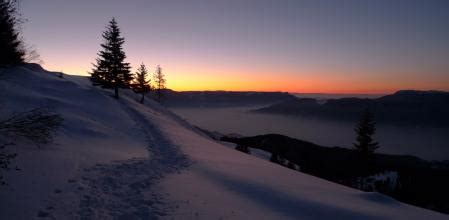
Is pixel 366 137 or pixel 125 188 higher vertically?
pixel 125 188

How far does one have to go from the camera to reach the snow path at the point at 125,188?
8398mm

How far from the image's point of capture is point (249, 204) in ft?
32.4

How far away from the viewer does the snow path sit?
27.6ft

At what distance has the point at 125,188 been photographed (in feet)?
34.8

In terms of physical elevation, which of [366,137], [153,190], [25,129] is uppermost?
[25,129]

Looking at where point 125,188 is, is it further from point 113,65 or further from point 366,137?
point 366,137

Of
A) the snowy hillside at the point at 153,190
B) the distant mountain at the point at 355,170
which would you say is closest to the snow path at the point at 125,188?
the snowy hillside at the point at 153,190

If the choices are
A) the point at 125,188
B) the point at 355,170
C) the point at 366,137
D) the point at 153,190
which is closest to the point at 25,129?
the point at 125,188

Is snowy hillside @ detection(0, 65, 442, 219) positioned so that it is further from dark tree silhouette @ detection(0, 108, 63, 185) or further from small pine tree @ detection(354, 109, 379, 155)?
small pine tree @ detection(354, 109, 379, 155)

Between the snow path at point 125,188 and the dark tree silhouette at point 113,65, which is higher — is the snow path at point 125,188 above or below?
below

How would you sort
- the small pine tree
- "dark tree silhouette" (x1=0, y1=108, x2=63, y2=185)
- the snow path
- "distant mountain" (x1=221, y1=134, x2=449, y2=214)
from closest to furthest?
the snow path
"dark tree silhouette" (x1=0, y1=108, x2=63, y2=185)
"distant mountain" (x1=221, y1=134, x2=449, y2=214)
the small pine tree

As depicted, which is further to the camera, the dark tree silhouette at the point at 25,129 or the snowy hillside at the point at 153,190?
the dark tree silhouette at the point at 25,129

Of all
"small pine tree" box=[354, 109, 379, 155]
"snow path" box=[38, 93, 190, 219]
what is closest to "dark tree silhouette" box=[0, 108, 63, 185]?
"snow path" box=[38, 93, 190, 219]

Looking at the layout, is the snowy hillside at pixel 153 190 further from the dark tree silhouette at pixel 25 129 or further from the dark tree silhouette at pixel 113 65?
the dark tree silhouette at pixel 113 65
